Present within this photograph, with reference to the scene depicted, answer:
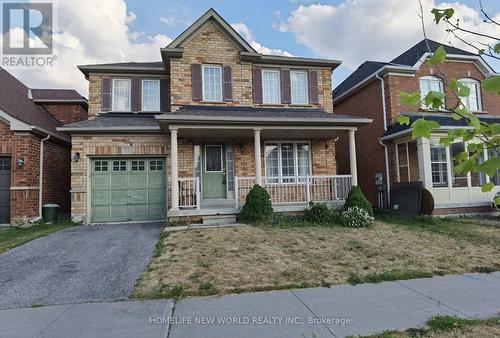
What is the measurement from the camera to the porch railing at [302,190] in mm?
10711

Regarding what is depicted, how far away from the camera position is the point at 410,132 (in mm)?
11227

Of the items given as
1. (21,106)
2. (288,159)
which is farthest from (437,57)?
(21,106)

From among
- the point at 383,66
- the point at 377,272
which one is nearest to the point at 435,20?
the point at 377,272

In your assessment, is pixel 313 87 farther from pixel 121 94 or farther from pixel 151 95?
pixel 121 94

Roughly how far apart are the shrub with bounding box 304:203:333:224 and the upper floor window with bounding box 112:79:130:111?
8022 mm

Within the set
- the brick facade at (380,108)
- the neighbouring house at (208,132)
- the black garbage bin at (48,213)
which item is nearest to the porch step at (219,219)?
the neighbouring house at (208,132)

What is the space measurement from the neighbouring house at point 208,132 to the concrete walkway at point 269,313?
5542 mm

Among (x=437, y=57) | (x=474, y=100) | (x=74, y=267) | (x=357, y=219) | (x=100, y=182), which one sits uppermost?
(x=474, y=100)

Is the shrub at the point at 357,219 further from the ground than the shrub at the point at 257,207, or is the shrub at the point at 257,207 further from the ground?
the shrub at the point at 257,207

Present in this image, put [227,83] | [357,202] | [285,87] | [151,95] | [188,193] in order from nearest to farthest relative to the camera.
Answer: [357,202]
[188,193]
[227,83]
[285,87]
[151,95]

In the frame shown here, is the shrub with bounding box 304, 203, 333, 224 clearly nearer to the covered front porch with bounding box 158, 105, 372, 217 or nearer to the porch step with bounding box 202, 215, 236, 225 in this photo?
the covered front porch with bounding box 158, 105, 372, 217

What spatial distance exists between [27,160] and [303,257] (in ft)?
32.6

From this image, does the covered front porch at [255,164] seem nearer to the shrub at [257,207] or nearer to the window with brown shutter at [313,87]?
the shrub at [257,207]

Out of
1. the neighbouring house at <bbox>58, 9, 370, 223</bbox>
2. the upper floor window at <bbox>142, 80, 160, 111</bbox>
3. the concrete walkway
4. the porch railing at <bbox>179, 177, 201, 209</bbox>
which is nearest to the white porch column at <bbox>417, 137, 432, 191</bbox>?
the neighbouring house at <bbox>58, 9, 370, 223</bbox>
